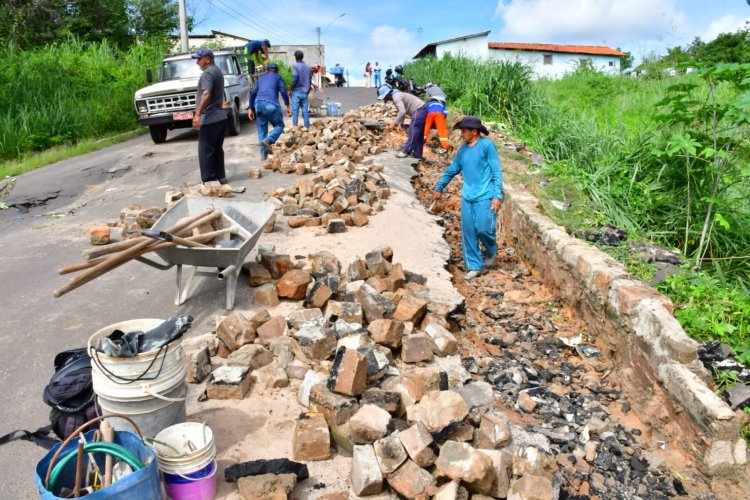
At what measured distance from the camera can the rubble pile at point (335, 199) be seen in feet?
21.5

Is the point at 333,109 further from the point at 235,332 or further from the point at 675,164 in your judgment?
the point at 235,332

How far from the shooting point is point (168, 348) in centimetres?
263

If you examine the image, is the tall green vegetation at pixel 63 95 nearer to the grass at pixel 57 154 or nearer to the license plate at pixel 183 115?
the grass at pixel 57 154

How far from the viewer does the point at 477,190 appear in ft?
19.8

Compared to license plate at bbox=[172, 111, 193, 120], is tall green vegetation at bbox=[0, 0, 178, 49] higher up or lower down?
higher up

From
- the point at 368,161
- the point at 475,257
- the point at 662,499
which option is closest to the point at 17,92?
the point at 368,161

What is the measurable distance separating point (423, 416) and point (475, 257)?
11.7 ft

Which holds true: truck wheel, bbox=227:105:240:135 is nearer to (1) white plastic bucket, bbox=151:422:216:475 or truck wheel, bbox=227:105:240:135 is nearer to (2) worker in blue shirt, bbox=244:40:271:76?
(2) worker in blue shirt, bbox=244:40:271:76

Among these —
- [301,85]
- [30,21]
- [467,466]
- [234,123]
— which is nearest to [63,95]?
[234,123]

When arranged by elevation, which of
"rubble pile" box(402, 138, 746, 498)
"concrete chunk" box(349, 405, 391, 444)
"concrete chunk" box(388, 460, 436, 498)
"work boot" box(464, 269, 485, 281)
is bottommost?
"rubble pile" box(402, 138, 746, 498)

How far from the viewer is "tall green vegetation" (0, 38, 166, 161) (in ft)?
42.0

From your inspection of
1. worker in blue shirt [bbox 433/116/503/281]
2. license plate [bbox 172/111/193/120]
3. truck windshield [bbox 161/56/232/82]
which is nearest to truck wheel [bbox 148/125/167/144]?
license plate [bbox 172/111/193/120]

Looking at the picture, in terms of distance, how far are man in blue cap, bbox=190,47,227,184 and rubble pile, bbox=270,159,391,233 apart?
1.17m

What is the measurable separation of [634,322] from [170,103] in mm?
10784
